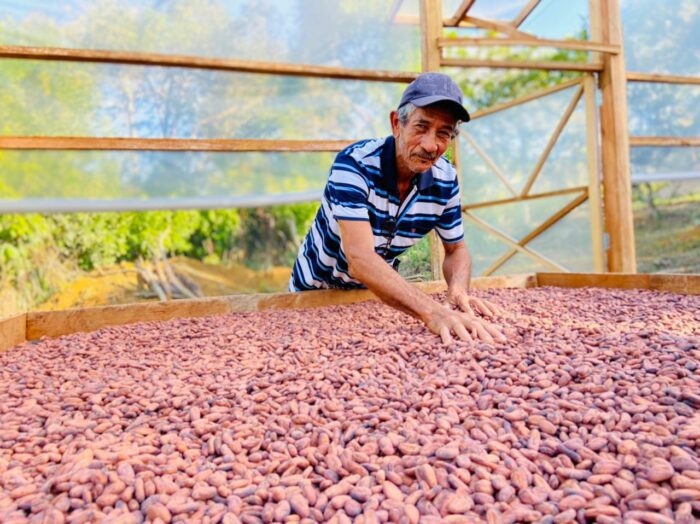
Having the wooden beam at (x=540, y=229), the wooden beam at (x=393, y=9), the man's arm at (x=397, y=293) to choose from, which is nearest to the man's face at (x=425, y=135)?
the man's arm at (x=397, y=293)

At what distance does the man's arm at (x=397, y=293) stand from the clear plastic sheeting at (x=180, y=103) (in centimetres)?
265

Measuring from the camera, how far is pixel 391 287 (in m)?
1.80

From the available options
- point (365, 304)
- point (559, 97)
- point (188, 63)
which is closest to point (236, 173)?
point (188, 63)

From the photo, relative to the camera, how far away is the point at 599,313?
2.03m

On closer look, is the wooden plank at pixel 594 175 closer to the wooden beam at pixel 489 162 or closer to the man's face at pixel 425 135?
the wooden beam at pixel 489 162

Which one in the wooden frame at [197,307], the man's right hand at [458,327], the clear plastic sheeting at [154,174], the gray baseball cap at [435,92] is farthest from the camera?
the clear plastic sheeting at [154,174]

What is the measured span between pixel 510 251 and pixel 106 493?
5.24 meters

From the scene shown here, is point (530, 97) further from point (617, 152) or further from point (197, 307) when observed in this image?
point (197, 307)

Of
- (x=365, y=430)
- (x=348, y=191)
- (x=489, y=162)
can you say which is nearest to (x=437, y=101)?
(x=348, y=191)

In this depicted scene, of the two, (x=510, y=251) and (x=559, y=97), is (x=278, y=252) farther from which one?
(x=559, y=97)

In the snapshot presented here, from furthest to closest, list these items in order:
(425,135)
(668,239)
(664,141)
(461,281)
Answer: (668,239), (664,141), (461,281), (425,135)

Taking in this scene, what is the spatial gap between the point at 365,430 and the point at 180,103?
3772mm

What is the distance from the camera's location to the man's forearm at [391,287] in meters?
1.74

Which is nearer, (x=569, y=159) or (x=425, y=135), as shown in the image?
(x=425, y=135)
